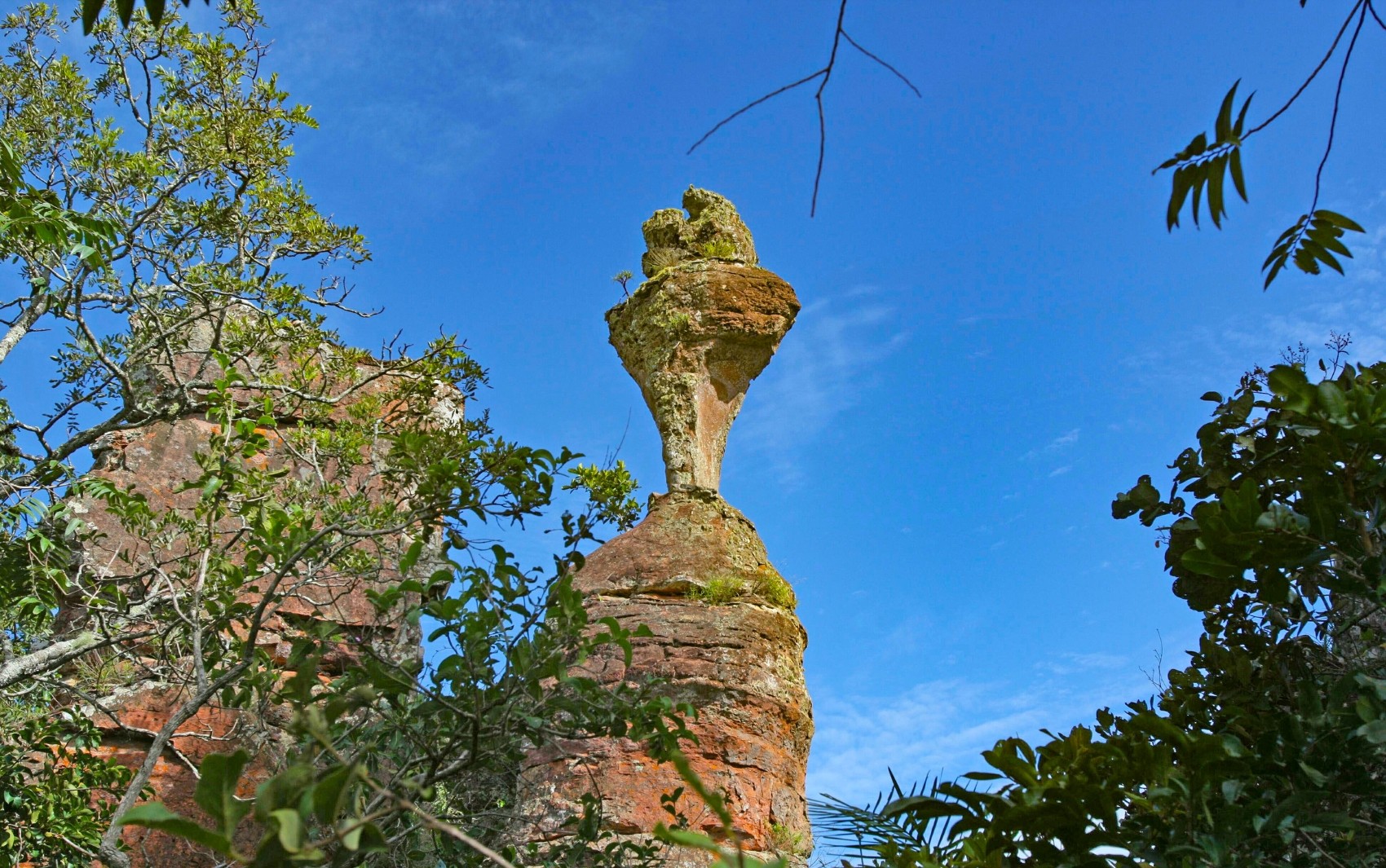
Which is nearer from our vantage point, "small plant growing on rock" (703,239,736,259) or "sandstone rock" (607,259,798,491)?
"sandstone rock" (607,259,798,491)

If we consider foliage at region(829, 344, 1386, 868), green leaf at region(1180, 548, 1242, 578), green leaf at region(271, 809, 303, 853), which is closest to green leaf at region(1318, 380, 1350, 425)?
foliage at region(829, 344, 1386, 868)

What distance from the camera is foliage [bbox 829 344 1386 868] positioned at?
3.14 metres

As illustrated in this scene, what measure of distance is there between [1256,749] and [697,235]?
9.15 m

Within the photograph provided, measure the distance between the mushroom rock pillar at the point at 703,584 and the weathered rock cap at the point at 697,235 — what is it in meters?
0.02

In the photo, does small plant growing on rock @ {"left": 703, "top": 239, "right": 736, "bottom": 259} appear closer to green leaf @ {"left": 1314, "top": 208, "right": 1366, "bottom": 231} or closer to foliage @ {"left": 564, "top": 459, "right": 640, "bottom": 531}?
foliage @ {"left": 564, "top": 459, "right": 640, "bottom": 531}

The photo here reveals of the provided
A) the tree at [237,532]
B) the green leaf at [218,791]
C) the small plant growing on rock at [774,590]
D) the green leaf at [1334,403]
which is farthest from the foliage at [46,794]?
the green leaf at [1334,403]

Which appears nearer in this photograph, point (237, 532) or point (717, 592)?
point (237, 532)

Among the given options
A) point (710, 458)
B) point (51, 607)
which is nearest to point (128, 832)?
point (51, 607)

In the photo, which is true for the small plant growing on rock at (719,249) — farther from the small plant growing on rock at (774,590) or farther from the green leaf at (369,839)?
the green leaf at (369,839)

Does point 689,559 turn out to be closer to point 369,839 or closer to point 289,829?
point 369,839

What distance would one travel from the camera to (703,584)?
928 centimetres

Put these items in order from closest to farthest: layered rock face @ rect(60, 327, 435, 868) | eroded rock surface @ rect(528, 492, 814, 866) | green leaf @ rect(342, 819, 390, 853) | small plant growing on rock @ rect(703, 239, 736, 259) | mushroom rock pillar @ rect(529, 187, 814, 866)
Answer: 1. green leaf @ rect(342, 819, 390, 853)
2. layered rock face @ rect(60, 327, 435, 868)
3. eroded rock surface @ rect(528, 492, 814, 866)
4. mushroom rock pillar @ rect(529, 187, 814, 866)
5. small plant growing on rock @ rect(703, 239, 736, 259)

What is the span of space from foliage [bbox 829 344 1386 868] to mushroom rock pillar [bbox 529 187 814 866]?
9.22 feet

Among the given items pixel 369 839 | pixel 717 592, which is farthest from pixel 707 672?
pixel 369 839
